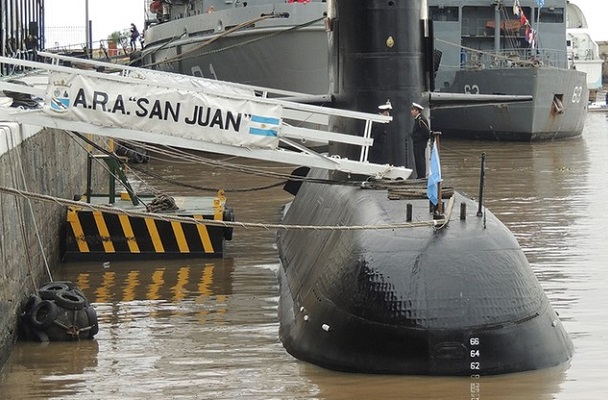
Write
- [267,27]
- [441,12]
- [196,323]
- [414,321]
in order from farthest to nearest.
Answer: [441,12]
[267,27]
[196,323]
[414,321]

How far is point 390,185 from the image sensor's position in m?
11.3

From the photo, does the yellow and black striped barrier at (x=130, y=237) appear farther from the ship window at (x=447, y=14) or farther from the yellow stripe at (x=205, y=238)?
the ship window at (x=447, y=14)

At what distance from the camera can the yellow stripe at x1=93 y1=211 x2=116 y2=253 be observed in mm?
14727

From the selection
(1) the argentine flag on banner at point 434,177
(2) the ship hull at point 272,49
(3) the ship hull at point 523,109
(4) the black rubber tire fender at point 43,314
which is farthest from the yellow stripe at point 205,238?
(3) the ship hull at point 523,109

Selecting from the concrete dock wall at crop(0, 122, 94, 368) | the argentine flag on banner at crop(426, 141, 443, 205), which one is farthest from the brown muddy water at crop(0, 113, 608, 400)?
the argentine flag on banner at crop(426, 141, 443, 205)

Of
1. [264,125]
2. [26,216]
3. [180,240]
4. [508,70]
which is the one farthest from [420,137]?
[508,70]

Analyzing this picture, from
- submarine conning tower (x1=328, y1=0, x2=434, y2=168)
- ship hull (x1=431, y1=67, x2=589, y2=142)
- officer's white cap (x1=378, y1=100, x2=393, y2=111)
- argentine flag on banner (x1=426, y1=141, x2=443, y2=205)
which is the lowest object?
ship hull (x1=431, y1=67, x2=589, y2=142)

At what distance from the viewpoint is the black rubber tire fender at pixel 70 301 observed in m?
10.4

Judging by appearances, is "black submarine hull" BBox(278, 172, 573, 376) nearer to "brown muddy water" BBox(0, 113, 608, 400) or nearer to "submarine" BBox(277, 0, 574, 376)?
"submarine" BBox(277, 0, 574, 376)

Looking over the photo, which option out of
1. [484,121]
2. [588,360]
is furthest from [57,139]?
[484,121]

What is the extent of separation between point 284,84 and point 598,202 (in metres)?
12.6

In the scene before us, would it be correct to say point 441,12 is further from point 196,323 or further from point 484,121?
point 196,323

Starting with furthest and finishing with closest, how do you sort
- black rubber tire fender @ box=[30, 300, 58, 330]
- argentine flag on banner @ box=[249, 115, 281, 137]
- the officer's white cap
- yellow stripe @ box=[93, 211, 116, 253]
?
yellow stripe @ box=[93, 211, 116, 253]
the officer's white cap
argentine flag on banner @ box=[249, 115, 281, 137]
black rubber tire fender @ box=[30, 300, 58, 330]

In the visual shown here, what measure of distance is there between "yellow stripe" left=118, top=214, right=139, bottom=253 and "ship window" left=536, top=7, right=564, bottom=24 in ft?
111
